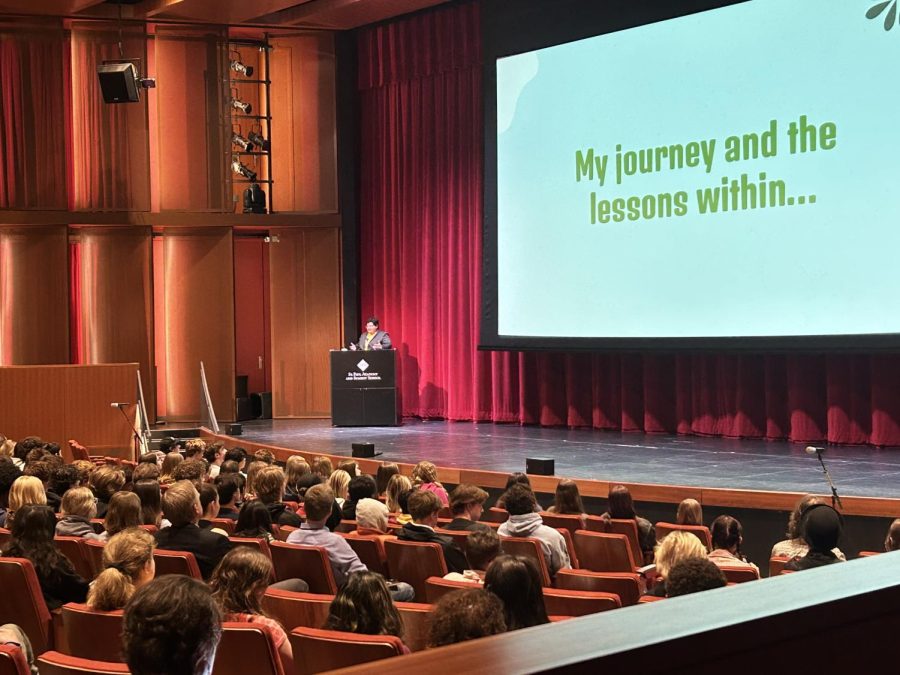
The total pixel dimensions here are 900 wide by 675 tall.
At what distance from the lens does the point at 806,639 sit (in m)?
1.15

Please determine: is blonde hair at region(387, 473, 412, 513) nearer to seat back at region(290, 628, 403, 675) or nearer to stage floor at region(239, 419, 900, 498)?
stage floor at region(239, 419, 900, 498)

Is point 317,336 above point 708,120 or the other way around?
the other way around

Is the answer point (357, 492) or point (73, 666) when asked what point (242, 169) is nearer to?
point (357, 492)

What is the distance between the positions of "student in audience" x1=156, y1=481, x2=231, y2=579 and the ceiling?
9646mm

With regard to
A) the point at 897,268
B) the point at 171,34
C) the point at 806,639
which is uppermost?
the point at 171,34

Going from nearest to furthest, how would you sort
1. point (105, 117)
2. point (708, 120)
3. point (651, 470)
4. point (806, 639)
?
point (806, 639) < point (651, 470) < point (708, 120) < point (105, 117)

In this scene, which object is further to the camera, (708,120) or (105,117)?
(105,117)

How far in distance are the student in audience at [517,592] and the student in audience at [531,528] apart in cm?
182

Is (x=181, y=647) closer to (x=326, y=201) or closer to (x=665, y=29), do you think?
(x=665, y=29)

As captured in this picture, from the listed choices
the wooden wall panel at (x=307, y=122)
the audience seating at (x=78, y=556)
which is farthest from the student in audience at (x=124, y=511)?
the wooden wall panel at (x=307, y=122)

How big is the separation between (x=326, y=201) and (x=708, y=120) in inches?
242

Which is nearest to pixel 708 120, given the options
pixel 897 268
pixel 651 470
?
pixel 897 268

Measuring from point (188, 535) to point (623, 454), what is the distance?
217 inches

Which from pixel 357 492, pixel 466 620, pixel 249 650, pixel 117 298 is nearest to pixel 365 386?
pixel 117 298
